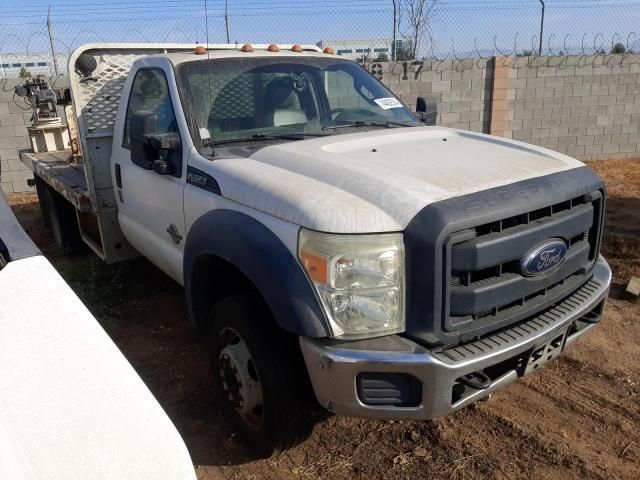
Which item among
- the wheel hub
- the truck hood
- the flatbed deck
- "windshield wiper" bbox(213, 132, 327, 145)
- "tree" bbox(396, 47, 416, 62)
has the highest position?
"tree" bbox(396, 47, 416, 62)

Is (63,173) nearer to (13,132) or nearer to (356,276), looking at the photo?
(356,276)

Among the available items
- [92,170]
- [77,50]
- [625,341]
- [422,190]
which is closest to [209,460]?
[422,190]

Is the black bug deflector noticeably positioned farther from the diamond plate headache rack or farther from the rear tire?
the diamond plate headache rack

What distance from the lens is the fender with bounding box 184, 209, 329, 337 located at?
2.22 metres

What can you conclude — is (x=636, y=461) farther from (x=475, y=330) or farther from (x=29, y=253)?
(x=29, y=253)

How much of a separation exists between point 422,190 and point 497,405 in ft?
5.26

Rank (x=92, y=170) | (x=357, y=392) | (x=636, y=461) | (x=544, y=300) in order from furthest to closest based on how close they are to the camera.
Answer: (x=92, y=170)
(x=636, y=461)
(x=544, y=300)
(x=357, y=392)

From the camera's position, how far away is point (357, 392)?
7.41ft

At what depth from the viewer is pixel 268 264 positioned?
236 cm

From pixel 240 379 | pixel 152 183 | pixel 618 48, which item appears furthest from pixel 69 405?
pixel 618 48

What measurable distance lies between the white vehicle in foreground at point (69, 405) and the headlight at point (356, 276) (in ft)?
2.81

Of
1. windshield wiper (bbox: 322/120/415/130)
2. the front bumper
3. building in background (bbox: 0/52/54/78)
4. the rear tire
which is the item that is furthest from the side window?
building in background (bbox: 0/52/54/78)

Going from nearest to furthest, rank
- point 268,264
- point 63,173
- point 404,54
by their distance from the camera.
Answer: point 268,264, point 63,173, point 404,54

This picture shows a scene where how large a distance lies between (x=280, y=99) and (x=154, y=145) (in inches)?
34.9
